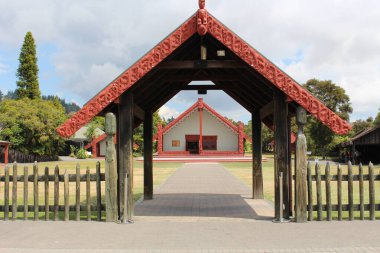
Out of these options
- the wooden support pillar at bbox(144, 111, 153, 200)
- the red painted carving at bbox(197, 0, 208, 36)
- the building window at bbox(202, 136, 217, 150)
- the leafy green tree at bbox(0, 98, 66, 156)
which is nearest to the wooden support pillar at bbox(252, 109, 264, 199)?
the wooden support pillar at bbox(144, 111, 153, 200)

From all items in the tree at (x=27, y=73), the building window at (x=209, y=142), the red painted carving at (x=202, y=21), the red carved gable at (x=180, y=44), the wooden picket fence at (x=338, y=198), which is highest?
the tree at (x=27, y=73)

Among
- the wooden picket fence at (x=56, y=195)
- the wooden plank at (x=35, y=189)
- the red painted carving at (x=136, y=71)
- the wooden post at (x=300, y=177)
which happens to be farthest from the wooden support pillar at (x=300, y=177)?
the wooden plank at (x=35, y=189)

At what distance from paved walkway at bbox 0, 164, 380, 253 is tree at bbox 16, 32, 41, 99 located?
67.6 meters

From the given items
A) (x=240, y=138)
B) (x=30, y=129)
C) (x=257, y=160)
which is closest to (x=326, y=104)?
(x=240, y=138)

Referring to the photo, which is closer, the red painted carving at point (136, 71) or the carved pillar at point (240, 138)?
the red painted carving at point (136, 71)

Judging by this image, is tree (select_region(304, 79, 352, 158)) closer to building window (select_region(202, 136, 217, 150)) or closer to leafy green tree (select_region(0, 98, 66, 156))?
building window (select_region(202, 136, 217, 150))

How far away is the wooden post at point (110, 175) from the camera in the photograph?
358 inches

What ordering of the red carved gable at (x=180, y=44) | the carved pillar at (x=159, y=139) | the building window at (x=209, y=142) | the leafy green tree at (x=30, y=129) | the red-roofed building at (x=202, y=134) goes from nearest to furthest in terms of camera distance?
the red carved gable at (x=180, y=44) < the leafy green tree at (x=30, y=129) < the carved pillar at (x=159, y=139) < the red-roofed building at (x=202, y=134) < the building window at (x=209, y=142)

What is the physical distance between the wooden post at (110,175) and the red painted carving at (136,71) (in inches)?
18.6

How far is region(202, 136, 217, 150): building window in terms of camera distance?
55.7 m

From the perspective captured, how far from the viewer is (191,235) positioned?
7.83 meters

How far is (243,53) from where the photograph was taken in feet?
29.0

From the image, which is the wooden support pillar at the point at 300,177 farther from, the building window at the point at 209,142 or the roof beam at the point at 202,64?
the building window at the point at 209,142

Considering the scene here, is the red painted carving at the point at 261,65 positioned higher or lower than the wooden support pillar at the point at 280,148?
higher
